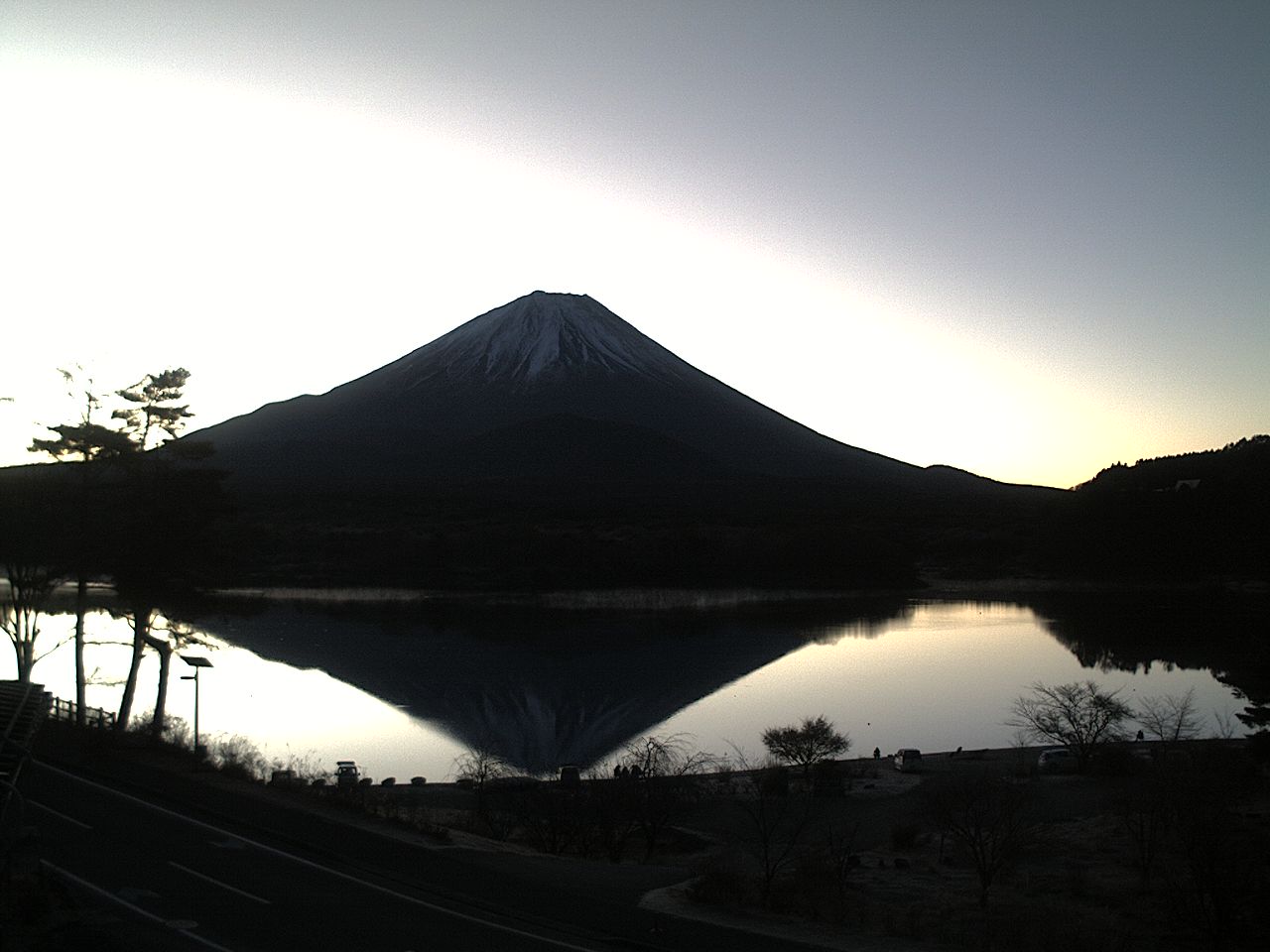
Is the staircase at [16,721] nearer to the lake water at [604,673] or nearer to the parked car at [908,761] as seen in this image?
the lake water at [604,673]

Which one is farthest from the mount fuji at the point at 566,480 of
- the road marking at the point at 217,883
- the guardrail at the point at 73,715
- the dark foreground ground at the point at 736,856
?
the road marking at the point at 217,883

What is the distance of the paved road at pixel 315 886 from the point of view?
8484 millimetres

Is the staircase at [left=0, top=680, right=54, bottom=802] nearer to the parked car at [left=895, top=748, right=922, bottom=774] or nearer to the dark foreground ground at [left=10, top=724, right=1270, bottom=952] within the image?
the dark foreground ground at [left=10, top=724, right=1270, bottom=952]

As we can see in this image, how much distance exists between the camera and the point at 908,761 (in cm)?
2397

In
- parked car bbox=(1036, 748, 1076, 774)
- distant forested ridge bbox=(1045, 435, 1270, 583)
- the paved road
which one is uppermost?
distant forested ridge bbox=(1045, 435, 1270, 583)

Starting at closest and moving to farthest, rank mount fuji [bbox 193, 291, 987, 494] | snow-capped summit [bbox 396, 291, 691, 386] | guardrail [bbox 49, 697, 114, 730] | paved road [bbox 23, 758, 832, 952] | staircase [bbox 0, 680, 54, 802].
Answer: paved road [bbox 23, 758, 832, 952]
staircase [bbox 0, 680, 54, 802]
guardrail [bbox 49, 697, 114, 730]
mount fuji [bbox 193, 291, 987, 494]
snow-capped summit [bbox 396, 291, 691, 386]

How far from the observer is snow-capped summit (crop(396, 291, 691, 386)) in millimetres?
140125

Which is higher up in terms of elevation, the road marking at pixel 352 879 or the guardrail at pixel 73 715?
the guardrail at pixel 73 715

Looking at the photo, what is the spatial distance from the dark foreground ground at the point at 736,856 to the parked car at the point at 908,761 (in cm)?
44

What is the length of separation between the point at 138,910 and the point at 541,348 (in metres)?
137

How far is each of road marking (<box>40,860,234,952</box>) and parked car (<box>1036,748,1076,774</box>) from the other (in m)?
19.3

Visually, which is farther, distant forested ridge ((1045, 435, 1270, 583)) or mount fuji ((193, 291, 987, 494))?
mount fuji ((193, 291, 987, 494))

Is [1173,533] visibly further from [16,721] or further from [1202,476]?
[16,721]

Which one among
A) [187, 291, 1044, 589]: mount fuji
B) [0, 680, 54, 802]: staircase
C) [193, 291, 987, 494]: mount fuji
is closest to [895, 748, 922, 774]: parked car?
[0, 680, 54, 802]: staircase
